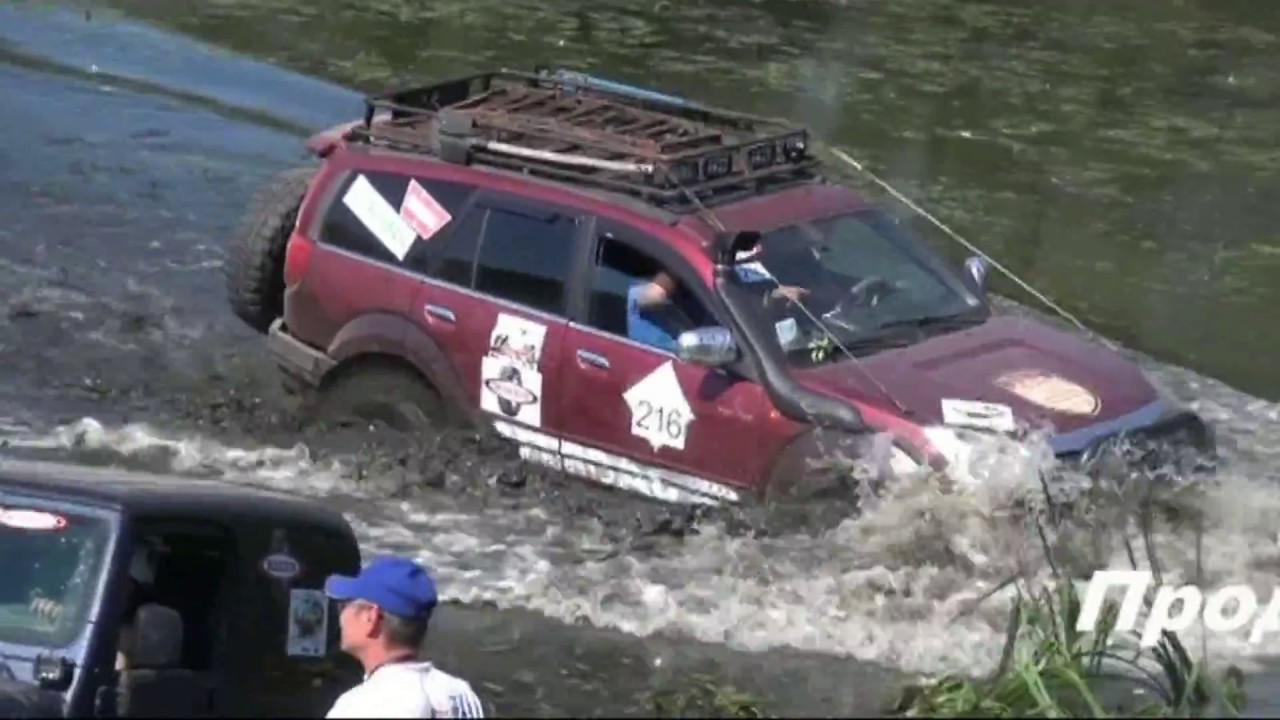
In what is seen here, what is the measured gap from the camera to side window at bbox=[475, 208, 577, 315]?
428 inches

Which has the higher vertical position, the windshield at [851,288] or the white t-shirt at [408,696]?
the white t-shirt at [408,696]

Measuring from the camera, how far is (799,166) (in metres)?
11.5

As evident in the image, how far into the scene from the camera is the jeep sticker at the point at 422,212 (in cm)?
1137

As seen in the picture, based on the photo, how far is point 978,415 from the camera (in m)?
9.82

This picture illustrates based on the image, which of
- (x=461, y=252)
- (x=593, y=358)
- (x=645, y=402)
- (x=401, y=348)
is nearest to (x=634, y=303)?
(x=593, y=358)

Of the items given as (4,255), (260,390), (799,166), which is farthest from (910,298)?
(4,255)

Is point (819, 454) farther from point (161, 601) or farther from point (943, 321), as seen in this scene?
point (161, 601)

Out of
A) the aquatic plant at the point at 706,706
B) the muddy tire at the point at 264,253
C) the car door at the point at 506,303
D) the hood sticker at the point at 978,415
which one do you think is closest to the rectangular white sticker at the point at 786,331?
the hood sticker at the point at 978,415

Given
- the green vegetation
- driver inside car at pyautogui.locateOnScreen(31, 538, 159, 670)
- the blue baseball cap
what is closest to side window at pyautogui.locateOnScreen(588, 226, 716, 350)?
the green vegetation

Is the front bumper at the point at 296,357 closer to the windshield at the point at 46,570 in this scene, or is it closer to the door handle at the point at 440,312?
the door handle at the point at 440,312

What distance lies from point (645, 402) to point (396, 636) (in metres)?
4.90

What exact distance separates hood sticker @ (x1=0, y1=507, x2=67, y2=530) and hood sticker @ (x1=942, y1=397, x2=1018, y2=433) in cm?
417

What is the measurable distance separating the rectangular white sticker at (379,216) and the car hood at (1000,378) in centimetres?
238

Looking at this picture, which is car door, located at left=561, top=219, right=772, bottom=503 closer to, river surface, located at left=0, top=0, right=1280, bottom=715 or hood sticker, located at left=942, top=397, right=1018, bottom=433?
river surface, located at left=0, top=0, right=1280, bottom=715
